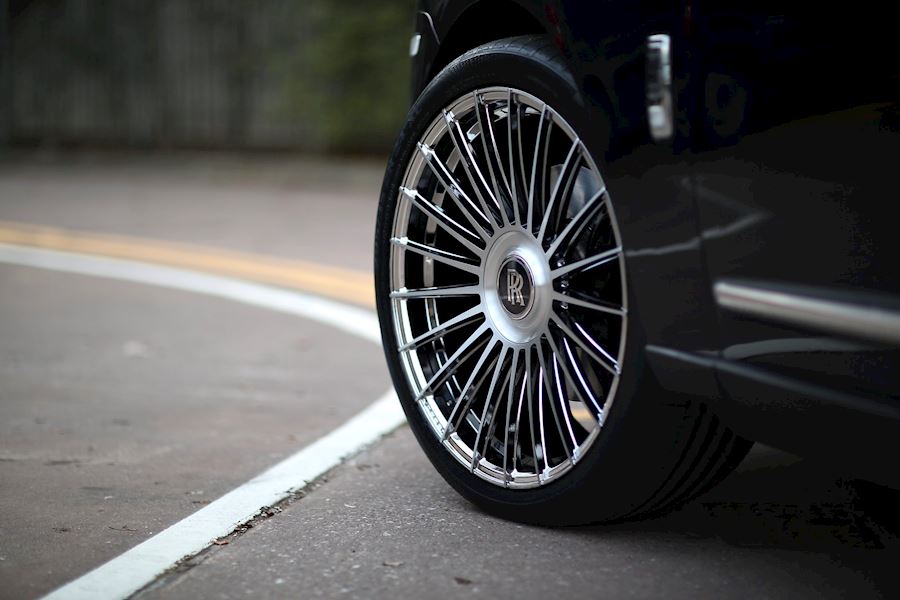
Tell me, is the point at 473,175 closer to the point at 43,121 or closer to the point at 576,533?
the point at 576,533

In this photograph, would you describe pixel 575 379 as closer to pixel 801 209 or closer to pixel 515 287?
pixel 515 287

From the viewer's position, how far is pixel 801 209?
2.18m

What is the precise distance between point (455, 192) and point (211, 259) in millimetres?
5209

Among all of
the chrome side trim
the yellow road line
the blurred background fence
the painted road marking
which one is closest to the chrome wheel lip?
the chrome side trim

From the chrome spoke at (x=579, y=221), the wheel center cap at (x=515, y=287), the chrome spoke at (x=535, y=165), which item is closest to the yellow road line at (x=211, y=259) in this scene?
the wheel center cap at (x=515, y=287)

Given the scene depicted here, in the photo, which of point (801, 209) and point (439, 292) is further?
point (439, 292)

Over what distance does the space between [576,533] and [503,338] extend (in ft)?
1.48

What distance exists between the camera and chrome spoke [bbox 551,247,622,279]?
2582mm

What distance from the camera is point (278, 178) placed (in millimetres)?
14039

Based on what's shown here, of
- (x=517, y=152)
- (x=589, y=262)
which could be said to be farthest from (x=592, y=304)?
(x=517, y=152)

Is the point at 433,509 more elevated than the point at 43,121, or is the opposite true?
the point at 43,121

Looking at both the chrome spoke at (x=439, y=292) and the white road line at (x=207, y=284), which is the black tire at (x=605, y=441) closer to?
the chrome spoke at (x=439, y=292)

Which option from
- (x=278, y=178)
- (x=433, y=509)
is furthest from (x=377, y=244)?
(x=278, y=178)

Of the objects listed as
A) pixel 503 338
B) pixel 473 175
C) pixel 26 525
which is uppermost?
pixel 473 175
